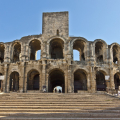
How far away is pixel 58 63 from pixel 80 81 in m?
7.30

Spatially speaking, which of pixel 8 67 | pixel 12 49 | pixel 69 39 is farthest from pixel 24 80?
pixel 69 39

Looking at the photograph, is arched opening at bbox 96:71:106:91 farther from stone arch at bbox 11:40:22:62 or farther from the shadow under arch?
the shadow under arch

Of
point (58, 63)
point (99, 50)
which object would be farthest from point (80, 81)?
point (99, 50)

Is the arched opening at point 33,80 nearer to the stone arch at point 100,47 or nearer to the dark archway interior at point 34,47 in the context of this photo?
the dark archway interior at point 34,47

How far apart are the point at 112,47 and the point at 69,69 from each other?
1025 centimetres

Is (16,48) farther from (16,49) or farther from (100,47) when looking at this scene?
(100,47)

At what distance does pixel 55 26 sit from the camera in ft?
96.7

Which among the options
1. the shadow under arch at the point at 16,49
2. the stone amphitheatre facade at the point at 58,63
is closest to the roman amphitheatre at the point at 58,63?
the stone amphitheatre facade at the point at 58,63

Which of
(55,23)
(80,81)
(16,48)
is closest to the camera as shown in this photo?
(55,23)

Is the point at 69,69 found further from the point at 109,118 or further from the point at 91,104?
the point at 109,118

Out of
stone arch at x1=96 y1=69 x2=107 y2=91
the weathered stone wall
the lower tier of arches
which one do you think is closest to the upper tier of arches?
the weathered stone wall

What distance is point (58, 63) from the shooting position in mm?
26688

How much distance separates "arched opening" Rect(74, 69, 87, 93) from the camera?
29.1m

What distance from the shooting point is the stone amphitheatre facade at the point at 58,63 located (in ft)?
85.8
